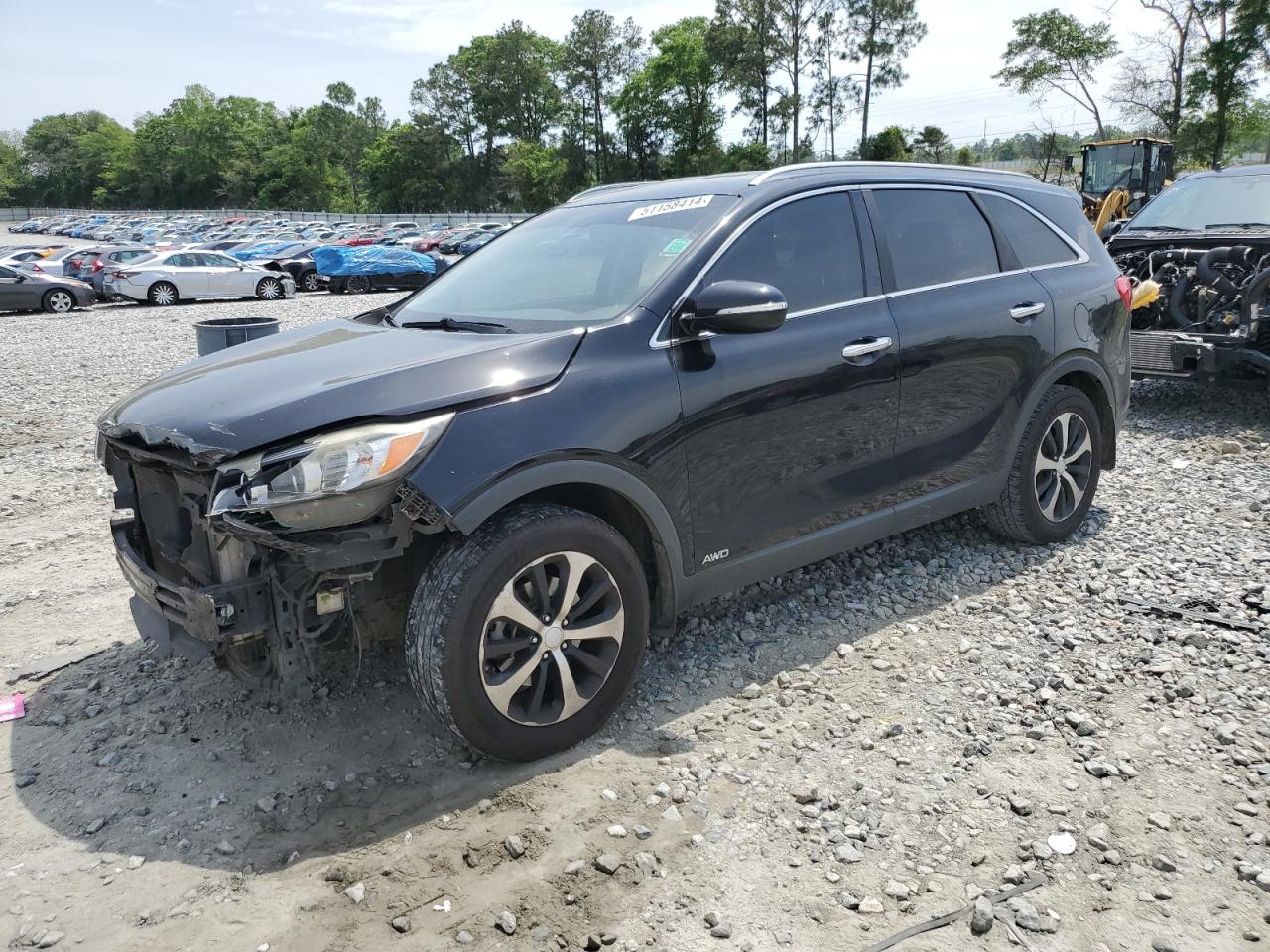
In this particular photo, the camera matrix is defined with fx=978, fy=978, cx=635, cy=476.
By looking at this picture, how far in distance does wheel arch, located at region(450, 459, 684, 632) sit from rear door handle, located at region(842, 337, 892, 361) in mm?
1099

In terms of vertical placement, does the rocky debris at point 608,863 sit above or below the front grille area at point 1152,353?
below

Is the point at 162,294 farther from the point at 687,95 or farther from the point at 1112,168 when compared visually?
the point at 687,95

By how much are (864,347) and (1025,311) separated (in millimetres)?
1161

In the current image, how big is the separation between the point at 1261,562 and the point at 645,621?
133 inches

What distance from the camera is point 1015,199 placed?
16.2 feet

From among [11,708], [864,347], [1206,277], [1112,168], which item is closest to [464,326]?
[864,347]

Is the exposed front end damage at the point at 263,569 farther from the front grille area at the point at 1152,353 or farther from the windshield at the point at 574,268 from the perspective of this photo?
the front grille area at the point at 1152,353

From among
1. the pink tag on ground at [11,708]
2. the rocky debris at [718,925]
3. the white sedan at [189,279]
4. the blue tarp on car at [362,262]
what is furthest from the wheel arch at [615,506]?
the blue tarp on car at [362,262]

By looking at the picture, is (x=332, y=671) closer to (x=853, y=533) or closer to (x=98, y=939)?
(x=98, y=939)

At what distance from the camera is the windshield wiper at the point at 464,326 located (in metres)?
3.64

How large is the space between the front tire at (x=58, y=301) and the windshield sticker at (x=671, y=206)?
2314 cm

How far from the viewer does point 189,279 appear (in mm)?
24578

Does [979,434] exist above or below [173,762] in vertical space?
above

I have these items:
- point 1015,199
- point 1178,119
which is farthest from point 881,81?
point 1015,199
